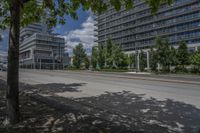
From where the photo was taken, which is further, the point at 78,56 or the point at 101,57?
the point at 78,56

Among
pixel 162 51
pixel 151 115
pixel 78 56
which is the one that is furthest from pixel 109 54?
pixel 151 115

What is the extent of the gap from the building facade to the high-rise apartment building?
23.4 metres

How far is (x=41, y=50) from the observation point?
11888 cm

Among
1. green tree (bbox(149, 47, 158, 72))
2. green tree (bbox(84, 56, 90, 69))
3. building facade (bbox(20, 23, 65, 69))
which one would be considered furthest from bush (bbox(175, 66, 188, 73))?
building facade (bbox(20, 23, 65, 69))

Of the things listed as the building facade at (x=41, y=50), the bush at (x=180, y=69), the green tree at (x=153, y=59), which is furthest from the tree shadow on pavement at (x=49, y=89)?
the building facade at (x=41, y=50)

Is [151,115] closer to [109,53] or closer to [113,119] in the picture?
[113,119]

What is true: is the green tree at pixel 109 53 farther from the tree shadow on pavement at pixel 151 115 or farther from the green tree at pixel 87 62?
the tree shadow on pavement at pixel 151 115

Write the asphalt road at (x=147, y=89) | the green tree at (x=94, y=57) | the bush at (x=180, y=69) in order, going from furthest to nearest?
the green tree at (x=94, y=57) < the bush at (x=180, y=69) < the asphalt road at (x=147, y=89)

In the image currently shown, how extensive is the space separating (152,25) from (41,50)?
57.6 m

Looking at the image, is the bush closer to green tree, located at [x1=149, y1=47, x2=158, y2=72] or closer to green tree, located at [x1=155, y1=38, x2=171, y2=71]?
green tree, located at [x1=155, y1=38, x2=171, y2=71]

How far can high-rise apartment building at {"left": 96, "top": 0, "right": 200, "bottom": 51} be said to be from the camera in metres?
78.2

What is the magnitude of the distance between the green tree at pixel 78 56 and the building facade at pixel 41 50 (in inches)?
1134

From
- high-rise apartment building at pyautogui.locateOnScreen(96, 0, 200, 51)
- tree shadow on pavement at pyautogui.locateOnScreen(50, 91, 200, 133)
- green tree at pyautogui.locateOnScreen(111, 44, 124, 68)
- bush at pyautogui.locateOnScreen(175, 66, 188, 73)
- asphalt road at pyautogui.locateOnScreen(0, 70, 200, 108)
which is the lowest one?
tree shadow on pavement at pyautogui.locateOnScreen(50, 91, 200, 133)

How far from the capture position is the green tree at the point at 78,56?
85.8 meters
